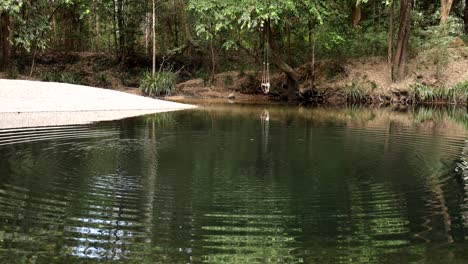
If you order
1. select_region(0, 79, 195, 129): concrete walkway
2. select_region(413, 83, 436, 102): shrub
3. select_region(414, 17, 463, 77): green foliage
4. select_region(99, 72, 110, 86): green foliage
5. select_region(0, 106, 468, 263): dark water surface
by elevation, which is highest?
select_region(414, 17, 463, 77): green foliage

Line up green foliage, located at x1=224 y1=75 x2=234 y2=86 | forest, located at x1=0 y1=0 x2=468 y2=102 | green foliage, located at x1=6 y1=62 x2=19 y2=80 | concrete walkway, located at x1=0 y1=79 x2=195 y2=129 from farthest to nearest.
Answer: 1. green foliage, located at x1=224 y1=75 x2=234 y2=86
2. green foliage, located at x1=6 y1=62 x2=19 y2=80
3. forest, located at x1=0 y1=0 x2=468 y2=102
4. concrete walkway, located at x1=0 y1=79 x2=195 y2=129

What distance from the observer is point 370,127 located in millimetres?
15766

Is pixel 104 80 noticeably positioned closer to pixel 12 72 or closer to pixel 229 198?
pixel 12 72

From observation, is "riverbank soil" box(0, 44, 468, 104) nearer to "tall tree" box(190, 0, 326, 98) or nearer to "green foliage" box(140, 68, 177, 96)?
"green foliage" box(140, 68, 177, 96)

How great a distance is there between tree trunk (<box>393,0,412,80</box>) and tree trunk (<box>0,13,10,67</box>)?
819 inches

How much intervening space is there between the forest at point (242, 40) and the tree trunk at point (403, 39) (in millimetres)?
49

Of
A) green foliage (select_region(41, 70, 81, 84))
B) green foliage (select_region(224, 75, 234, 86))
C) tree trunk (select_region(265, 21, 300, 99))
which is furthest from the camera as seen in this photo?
green foliage (select_region(224, 75, 234, 86))

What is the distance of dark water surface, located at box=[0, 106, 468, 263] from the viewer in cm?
501

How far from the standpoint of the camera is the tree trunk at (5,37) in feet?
94.1

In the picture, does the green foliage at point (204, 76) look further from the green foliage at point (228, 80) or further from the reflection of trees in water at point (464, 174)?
the reflection of trees in water at point (464, 174)

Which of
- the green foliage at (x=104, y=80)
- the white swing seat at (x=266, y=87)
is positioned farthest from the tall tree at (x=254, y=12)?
the green foliage at (x=104, y=80)

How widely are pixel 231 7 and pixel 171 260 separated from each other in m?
19.6

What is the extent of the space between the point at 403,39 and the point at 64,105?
54.7ft

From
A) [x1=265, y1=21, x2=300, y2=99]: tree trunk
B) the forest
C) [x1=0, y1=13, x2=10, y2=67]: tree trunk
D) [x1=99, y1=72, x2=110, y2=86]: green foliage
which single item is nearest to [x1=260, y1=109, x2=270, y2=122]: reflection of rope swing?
the forest
